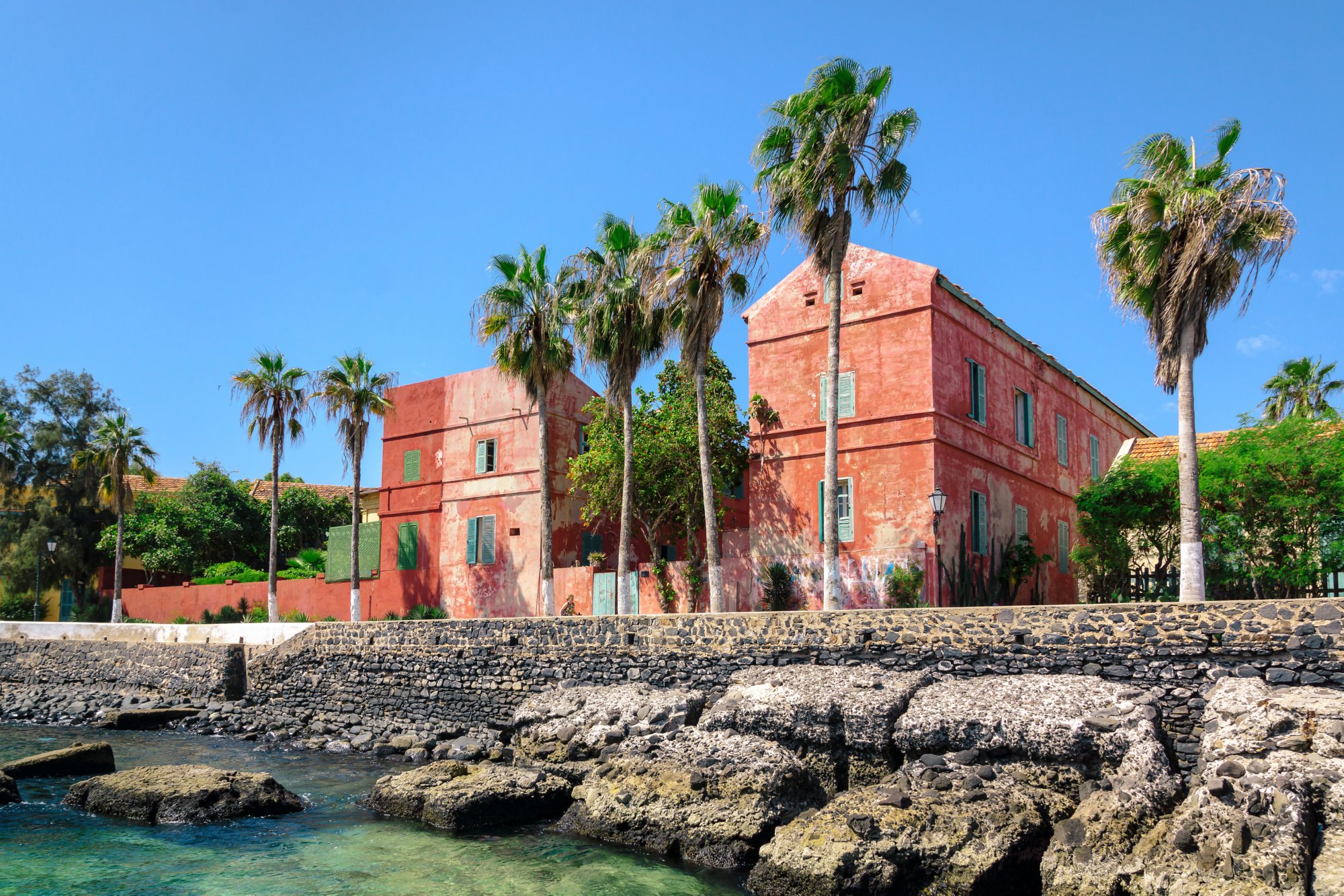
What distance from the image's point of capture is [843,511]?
71.1 ft

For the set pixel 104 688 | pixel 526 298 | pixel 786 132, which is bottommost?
pixel 104 688

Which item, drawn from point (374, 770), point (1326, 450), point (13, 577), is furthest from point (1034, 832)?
point (13, 577)

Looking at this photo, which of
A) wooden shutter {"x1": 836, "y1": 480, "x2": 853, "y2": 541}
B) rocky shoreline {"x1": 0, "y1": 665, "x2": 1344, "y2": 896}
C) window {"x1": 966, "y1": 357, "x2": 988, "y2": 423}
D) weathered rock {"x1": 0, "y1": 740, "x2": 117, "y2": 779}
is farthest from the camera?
window {"x1": 966, "y1": 357, "x2": 988, "y2": 423}

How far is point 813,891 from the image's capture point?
30.4 feet

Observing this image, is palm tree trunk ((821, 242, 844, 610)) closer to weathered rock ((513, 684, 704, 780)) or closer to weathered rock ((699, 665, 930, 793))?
weathered rock ((699, 665, 930, 793))

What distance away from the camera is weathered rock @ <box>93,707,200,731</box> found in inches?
897

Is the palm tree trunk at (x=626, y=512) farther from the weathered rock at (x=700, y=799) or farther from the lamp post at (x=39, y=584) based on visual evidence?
the lamp post at (x=39, y=584)

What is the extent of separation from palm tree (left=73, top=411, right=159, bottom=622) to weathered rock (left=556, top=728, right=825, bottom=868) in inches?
1195

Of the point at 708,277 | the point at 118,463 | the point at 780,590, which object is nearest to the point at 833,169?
the point at 708,277

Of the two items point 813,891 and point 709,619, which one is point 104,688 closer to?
point 709,619

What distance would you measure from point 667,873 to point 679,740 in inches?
138

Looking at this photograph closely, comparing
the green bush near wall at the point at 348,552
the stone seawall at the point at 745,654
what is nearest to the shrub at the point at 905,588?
the stone seawall at the point at 745,654

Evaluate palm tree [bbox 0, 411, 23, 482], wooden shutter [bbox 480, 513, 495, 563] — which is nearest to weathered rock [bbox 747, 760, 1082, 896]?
wooden shutter [bbox 480, 513, 495, 563]

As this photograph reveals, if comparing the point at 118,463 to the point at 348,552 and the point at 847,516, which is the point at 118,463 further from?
the point at 847,516
